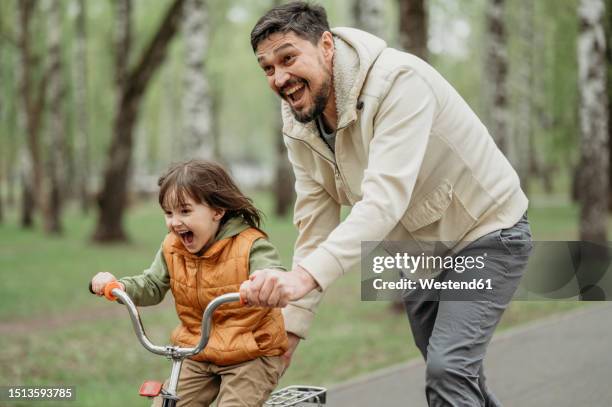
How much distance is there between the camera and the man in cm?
300

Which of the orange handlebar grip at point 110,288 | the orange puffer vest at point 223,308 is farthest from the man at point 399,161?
the orange handlebar grip at point 110,288

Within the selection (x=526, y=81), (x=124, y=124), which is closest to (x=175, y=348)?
(x=124, y=124)

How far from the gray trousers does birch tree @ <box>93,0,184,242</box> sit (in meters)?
14.3

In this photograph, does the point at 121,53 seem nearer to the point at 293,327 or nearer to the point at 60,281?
the point at 60,281

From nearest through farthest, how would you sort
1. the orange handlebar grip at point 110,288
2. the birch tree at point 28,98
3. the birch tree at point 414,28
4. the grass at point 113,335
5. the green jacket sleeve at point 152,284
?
the orange handlebar grip at point 110,288
the green jacket sleeve at point 152,284
the grass at point 113,335
the birch tree at point 414,28
the birch tree at point 28,98

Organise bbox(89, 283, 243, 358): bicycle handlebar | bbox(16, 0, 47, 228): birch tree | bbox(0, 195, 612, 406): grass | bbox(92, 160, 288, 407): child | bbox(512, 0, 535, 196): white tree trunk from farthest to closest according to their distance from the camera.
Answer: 1. bbox(512, 0, 535, 196): white tree trunk
2. bbox(16, 0, 47, 228): birch tree
3. bbox(0, 195, 612, 406): grass
4. bbox(92, 160, 288, 407): child
5. bbox(89, 283, 243, 358): bicycle handlebar

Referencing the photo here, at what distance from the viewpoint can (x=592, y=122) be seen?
12.2 m

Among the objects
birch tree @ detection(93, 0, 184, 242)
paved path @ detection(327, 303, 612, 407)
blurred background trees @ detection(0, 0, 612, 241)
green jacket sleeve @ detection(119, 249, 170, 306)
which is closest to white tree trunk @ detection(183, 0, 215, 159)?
blurred background trees @ detection(0, 0, 612, 241)

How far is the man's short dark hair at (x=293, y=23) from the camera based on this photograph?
3.07 m

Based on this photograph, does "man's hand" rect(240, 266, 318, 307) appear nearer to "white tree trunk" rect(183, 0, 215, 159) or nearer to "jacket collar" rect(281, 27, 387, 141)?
"jacket collar" rect(281, 27, 387, 141)

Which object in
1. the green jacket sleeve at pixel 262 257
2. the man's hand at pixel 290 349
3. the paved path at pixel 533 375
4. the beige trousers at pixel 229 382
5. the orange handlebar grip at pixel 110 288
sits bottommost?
the paved path at pixel 533 375

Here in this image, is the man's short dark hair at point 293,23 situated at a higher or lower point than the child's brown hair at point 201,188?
higher

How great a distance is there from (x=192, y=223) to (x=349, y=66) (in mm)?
823

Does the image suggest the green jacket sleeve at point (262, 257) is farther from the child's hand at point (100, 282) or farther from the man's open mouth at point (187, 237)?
the child's hand at point (100, 282)
